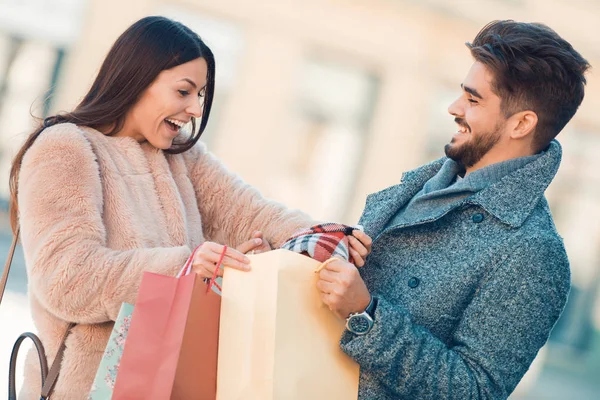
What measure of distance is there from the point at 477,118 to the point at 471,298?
567 mm

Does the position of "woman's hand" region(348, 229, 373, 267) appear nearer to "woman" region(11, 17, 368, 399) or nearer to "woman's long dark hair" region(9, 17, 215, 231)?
"woman" region(11, 17, 368, 399)

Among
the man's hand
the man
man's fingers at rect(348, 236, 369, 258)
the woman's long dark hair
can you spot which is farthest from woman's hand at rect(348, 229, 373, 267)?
the woman's long dark hair

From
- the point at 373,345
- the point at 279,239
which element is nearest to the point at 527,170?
the point at 373,345

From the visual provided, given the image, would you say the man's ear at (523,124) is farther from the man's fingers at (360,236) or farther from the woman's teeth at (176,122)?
the woman's teeth at (176,122)

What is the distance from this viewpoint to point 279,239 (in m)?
3.00

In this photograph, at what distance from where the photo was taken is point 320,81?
42.2 ft

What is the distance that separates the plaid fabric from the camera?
2.35 m

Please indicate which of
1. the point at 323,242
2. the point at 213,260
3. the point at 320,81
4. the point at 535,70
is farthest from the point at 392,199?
the point at 320,81

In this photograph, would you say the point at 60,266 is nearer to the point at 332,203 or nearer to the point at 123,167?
the point at 123,167

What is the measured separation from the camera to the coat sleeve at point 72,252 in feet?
7.93

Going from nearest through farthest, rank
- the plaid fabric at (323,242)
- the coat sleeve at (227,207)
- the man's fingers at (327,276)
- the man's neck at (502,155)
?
the man's fingers at (327,276), the plaid fabric at (323,242), the man's neck at (502,155), the coat sleeve at (227,207)

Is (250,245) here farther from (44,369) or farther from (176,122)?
(44,369)

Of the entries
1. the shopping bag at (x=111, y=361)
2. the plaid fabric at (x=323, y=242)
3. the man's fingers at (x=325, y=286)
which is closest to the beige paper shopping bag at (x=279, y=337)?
the man's fingers at (x=325, y=286)

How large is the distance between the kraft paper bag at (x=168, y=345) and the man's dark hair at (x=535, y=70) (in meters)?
1.10
